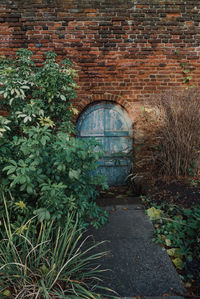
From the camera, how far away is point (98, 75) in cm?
483

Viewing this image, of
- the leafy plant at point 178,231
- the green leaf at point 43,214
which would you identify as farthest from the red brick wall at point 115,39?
A: the green leaf at point 43,214

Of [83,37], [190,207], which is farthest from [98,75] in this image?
[190,207]

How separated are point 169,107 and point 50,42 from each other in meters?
2.89

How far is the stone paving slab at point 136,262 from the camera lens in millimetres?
1863

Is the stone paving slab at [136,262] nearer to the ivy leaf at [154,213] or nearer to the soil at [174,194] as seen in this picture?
the ivy leaf at [154,213]

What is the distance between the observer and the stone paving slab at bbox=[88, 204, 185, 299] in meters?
1.86

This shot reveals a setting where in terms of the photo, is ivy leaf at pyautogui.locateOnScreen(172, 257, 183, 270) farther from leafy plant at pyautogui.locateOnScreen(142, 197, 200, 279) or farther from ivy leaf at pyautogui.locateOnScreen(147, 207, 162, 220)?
ivy leaf at pyautogui.locateOnScreen(147, 207, 162, 220)

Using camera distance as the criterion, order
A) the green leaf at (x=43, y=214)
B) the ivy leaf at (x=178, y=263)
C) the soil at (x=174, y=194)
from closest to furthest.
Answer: the green leaf at (x=43, y=214) < the ivy leaf at (x=178, y=263) < the soil at (x=174, y=194)

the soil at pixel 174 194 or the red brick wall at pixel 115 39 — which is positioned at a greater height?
the red brick wall at pixel 115 39

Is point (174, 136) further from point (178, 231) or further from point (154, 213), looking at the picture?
point (178, 231)

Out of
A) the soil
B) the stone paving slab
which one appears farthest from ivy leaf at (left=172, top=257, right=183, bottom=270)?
the soil

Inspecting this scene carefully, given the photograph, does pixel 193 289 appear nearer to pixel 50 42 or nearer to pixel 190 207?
pixel 190 207

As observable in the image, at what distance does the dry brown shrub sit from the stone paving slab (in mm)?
1103

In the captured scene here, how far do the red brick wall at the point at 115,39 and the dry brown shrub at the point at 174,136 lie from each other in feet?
3.73
